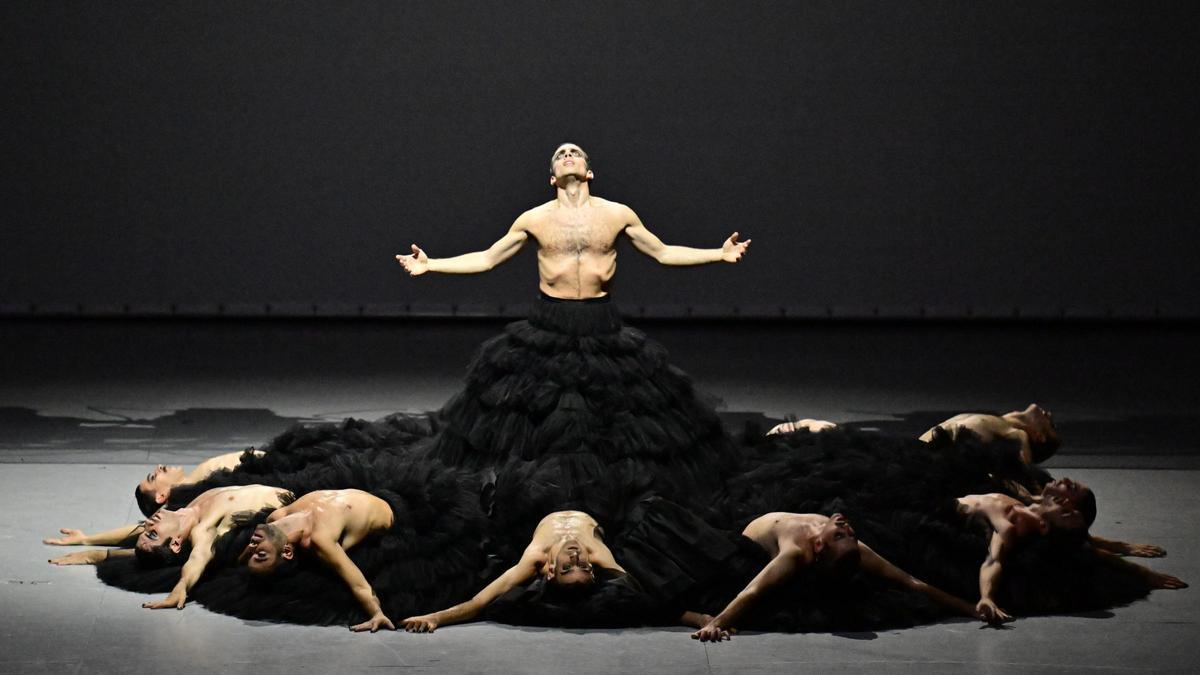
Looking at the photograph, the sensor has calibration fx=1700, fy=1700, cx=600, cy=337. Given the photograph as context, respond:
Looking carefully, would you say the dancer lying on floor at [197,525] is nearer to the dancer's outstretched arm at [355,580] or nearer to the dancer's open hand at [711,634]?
the dancer's outstretched arm at [355,580]

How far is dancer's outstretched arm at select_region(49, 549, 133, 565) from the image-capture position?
18.9 feet

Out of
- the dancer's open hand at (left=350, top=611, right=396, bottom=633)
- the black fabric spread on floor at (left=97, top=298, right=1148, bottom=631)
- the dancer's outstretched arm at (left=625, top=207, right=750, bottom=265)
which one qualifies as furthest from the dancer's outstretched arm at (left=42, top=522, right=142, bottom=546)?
the dancer's outstretched arm at (left=625, top=207, right=750, bottom=265)

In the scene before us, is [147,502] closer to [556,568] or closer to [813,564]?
[556,568]

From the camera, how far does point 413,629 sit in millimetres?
5047

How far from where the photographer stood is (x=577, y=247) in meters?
6.14

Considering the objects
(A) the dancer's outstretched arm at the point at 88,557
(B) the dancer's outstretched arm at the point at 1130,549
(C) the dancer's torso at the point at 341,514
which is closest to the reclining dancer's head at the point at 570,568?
(C) the dancer's torso at the point at 341,514

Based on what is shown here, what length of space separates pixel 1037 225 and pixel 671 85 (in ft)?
8.43

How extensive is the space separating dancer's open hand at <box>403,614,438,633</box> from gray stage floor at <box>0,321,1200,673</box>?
1.6 inches

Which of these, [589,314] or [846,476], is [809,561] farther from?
[589,314]

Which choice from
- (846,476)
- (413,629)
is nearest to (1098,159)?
(846,476)

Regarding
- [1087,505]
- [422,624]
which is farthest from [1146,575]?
[422,624]

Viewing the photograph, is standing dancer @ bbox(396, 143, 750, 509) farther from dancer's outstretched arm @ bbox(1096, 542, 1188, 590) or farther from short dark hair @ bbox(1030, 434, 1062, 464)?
dancer's outstretched arm @ bbox(1096, 542, 1188, 590)

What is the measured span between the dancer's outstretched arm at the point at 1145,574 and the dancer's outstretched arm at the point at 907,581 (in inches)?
26.5

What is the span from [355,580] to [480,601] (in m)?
0.39
